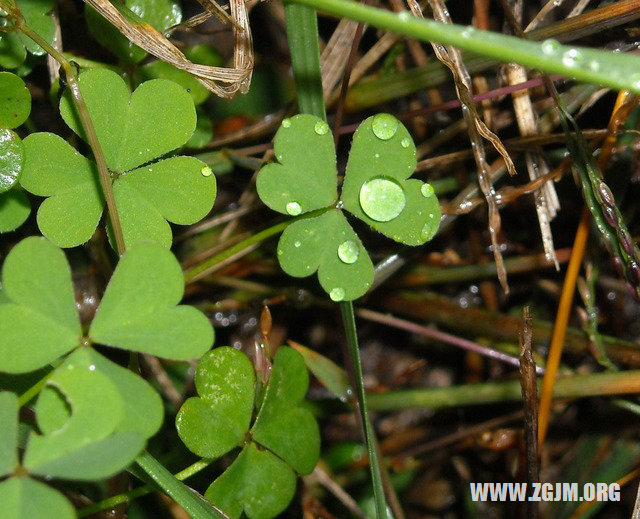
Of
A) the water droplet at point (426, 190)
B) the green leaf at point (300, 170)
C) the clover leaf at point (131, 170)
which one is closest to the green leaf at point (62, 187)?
the clover leaf at point (131, 170)

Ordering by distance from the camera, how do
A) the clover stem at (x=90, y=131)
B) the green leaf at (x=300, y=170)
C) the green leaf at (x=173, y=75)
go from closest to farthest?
the clover stem at (x=90, y=131) → the green leaf at (x=300, y=170) → the green leaf at (x=173, y=75)

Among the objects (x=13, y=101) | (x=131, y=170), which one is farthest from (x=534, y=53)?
(x=13, y=101)

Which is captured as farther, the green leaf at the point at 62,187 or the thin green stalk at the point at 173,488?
the green leaf at the point at 62,187

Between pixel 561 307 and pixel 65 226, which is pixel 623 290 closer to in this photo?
pixel 561 307

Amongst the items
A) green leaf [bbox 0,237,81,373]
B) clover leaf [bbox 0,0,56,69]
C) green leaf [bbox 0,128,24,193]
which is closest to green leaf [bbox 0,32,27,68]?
clover leaf [bbox 0,0,56,69]

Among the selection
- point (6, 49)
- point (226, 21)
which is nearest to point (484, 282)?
point (226, 21)

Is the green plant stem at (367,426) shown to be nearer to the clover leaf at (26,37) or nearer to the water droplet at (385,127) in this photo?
the water droplet at (385,127)

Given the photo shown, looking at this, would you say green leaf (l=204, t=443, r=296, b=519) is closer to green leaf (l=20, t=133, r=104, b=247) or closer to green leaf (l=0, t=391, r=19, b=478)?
green leaf (l=0, t=391, r=19, b=478)
